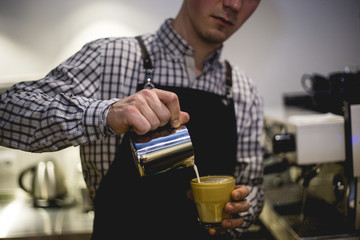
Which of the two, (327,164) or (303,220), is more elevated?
(327,164)

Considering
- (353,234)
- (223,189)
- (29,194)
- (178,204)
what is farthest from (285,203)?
(29,194)

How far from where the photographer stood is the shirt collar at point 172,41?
114 centimetres

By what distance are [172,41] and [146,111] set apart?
578 mm

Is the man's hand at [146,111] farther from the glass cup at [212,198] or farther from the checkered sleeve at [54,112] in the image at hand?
the glass cup at [212,198]

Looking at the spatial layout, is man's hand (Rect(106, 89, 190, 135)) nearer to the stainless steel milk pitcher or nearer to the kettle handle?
the stainless steel milk pitcher

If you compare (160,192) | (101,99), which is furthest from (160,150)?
(101,99)

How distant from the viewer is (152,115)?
2.07 feet

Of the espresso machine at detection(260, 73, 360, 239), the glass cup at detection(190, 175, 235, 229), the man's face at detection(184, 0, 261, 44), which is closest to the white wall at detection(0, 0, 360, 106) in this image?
the man's face at detection(184, 0, 261, 44)

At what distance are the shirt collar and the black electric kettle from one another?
89cm

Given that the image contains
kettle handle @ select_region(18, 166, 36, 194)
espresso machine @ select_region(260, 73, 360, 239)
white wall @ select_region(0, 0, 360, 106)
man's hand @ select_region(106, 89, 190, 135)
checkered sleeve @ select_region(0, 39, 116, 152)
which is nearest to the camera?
man's hand @ select_region(106, 89, 190, 135)

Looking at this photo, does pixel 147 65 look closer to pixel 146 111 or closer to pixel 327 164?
pixel 146 111

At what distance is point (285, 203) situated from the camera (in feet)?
4.61

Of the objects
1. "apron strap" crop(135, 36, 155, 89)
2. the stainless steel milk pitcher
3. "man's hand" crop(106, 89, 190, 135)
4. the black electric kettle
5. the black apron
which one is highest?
"apron strap" crop(135, 36, 155, 89)

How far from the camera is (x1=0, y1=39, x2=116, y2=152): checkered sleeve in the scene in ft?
2.42
